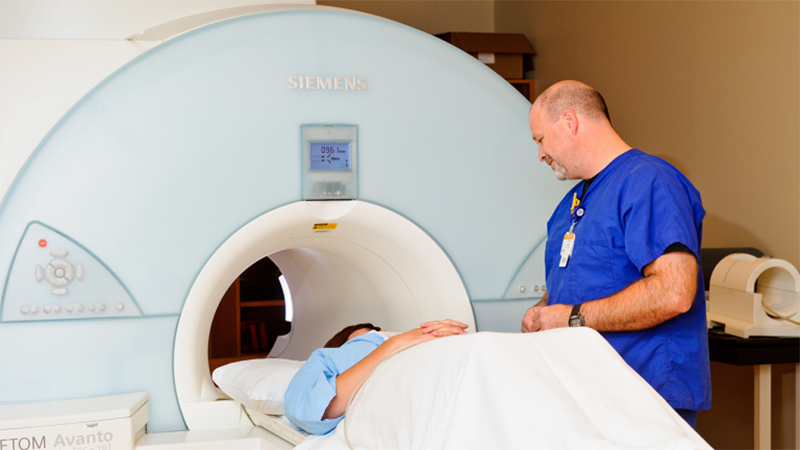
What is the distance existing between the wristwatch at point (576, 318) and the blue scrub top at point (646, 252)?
8 cm

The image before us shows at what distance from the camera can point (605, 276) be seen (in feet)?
4.62

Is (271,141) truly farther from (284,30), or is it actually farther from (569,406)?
(569,406)

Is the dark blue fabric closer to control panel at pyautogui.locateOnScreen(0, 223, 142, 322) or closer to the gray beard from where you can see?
the gray beard

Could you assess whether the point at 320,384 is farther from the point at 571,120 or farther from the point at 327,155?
the point at 571,120

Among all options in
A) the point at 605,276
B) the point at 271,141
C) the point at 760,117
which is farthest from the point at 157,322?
the point at 760,117

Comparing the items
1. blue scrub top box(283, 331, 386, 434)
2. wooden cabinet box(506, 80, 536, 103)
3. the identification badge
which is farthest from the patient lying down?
wooden cabinet box(506, 80, 536, 103)

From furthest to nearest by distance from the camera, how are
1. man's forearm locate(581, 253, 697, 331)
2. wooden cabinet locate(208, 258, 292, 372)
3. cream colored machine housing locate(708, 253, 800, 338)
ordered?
wooden cabinet locate(208, 258, 292, 372) < cream colored machine housing locate(708, 253, 800, 338) < man's forearm locate(581, 253, 697, 331)

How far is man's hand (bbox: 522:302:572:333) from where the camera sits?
139 cm

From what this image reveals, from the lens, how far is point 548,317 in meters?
1.42

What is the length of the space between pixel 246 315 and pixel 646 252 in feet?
10.0

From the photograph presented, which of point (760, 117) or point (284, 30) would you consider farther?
point (760, 117)

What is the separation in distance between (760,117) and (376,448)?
83.0 inches

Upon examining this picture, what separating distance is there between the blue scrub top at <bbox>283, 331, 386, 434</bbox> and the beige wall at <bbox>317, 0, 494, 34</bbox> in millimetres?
3129

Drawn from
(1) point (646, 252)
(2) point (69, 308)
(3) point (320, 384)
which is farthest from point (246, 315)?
(1) point (646, 252)
